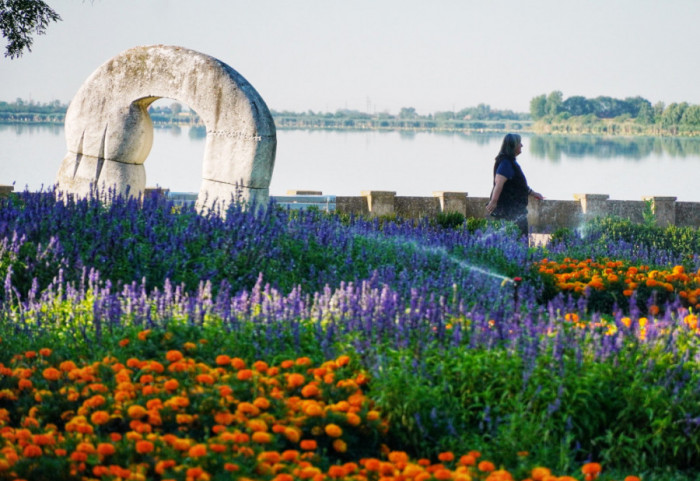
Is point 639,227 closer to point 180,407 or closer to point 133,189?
point 133,189

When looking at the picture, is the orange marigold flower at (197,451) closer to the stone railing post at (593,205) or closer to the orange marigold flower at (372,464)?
the orange marigold flower at (372,464)

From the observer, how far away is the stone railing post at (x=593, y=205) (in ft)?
60.0

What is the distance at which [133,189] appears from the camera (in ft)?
38.2

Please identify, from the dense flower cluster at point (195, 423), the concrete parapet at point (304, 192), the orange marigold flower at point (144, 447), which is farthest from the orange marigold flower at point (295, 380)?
the concrete parapet at point (304, 192)

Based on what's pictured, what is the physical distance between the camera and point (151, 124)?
11.8 m

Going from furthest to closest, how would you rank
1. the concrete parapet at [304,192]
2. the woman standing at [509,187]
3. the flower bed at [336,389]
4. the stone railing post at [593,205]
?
the concrete parapet at [304,192]
the stone railing post at [593,205]
the woman standing at [509,187]
the flower bed at [336,389]

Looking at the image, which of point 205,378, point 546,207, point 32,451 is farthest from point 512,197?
point 32,451

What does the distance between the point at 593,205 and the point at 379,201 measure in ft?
14.6

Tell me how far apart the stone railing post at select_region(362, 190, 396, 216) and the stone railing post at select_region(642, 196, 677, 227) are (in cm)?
515

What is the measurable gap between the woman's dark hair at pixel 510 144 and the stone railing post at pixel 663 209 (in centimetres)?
743

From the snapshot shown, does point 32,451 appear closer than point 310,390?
Yes

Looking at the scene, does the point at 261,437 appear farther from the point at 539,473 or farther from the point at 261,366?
the point at 539,473

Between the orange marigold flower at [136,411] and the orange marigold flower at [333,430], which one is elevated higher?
the orange marigold flower at [136,411]

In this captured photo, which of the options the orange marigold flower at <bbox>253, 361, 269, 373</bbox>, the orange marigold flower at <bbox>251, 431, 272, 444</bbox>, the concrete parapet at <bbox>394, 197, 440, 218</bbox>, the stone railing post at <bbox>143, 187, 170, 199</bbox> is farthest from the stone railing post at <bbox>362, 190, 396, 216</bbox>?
the orange marigold flower at <bbox>251, 431, 272, 444</bbox>
